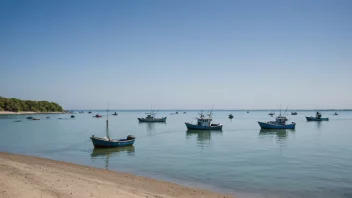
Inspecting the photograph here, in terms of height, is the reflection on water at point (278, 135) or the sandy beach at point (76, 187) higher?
the sandy beach at point (76, 187)

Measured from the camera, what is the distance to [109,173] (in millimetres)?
22375

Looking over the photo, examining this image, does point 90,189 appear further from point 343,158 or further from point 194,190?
point 343,158

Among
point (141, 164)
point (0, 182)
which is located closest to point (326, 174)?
point (141, 164)

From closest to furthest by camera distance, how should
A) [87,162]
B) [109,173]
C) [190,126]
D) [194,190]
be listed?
1. [194,190]
2. [109,173]
3. [87,162]
4. [190,126]

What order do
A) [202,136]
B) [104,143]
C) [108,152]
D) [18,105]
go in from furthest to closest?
[18,105] → [202,136] → [104,143] → [108,152]

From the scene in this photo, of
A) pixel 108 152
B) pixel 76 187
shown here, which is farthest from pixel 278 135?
pixel 76 187

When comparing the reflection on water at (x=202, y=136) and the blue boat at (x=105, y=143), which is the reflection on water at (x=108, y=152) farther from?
the reflection on water at (x=202, y=136)

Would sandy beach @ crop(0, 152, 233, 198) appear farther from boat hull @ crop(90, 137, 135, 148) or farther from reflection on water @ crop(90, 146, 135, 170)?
boat hull @ crop(90, 137, 135, 148)

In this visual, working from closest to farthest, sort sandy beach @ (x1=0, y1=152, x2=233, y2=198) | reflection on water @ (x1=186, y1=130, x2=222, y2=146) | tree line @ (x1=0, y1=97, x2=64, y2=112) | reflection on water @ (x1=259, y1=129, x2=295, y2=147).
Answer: sandy beach @ (x1=0, y1=152, x2=233, y2=198) < reflection on water @ (x1=186, y1=130, x2=222, y2=146) < reflection on water @ (x1=259, y1=129, x2=295, y2=147) < tree line @ (x1=0, y1=97, x2=64, y2=112)

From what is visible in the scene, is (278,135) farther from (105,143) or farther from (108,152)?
(108,152)

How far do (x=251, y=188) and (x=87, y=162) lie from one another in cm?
1682

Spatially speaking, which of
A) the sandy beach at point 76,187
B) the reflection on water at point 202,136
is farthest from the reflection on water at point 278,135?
the sandy beach at point 76,187

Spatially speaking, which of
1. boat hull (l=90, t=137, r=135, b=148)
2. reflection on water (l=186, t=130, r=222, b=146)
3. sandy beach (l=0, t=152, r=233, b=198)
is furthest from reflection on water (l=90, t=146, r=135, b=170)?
reflection on water (l=186, t=130, r=222, b=146)

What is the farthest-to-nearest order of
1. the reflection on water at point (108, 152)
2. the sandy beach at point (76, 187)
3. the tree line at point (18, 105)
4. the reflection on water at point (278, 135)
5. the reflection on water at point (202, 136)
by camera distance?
the tree line at point (18, 105) → the reflection on water at point (278, 135) → the reflection on water at point (202, 136) → the reflection on water at point (108, 152) → the sandy beach at point (76, 187)
